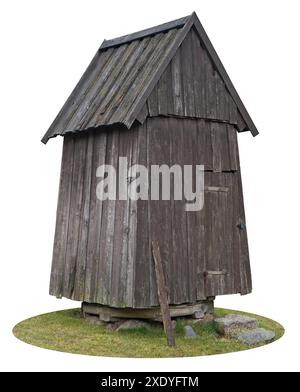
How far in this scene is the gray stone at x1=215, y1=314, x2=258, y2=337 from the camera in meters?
14.6

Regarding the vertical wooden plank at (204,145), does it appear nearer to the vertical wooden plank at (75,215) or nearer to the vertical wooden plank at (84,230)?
the vertical wooden plank at (84,230)

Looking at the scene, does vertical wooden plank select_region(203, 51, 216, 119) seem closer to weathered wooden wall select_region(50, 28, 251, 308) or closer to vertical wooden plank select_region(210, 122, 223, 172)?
weathered wooden wall select_region(50, 28, 251, 308)

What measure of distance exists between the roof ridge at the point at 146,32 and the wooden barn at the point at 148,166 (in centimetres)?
3

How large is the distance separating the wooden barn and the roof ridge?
31 mm

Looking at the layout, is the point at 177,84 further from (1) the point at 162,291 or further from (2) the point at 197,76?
(1) the point at 162,291

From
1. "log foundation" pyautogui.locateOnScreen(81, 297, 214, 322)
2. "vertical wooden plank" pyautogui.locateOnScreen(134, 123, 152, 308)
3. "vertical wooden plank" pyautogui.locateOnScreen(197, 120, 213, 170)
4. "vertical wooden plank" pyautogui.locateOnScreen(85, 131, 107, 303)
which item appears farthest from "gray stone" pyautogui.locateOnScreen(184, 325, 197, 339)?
"vertical wooden plank" pyautogui.locateOnScreen(197, 120, 213, 170)

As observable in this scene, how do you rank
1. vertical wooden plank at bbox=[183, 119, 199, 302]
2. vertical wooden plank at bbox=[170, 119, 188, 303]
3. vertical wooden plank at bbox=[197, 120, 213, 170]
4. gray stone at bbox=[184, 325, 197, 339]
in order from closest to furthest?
1. gray stone at bbox=[184, 325, 197, 339]
2. vertical wooden plank at bbox=[170, 119, 188, 303]
3. vertical wooden plank at bbox=[183, 119, 199, 302]
4. vertical wooden plank at bbox=[197, 120, 213, 170]

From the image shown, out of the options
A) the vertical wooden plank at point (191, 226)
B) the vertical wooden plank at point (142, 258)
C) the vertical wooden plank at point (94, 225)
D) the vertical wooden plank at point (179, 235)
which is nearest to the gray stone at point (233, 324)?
the vertical wooden plank at point (191, 226)

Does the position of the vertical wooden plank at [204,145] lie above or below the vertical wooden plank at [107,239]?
above

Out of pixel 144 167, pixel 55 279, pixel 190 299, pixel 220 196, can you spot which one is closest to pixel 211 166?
pixel 220 196

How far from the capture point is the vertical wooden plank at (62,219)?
16.0 meters

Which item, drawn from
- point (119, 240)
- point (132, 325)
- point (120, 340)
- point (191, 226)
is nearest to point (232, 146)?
point (191, 226)

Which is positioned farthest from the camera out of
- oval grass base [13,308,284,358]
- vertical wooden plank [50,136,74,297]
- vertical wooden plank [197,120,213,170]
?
vertical wooden plank [50,136,74,297]

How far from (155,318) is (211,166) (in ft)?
10.6
